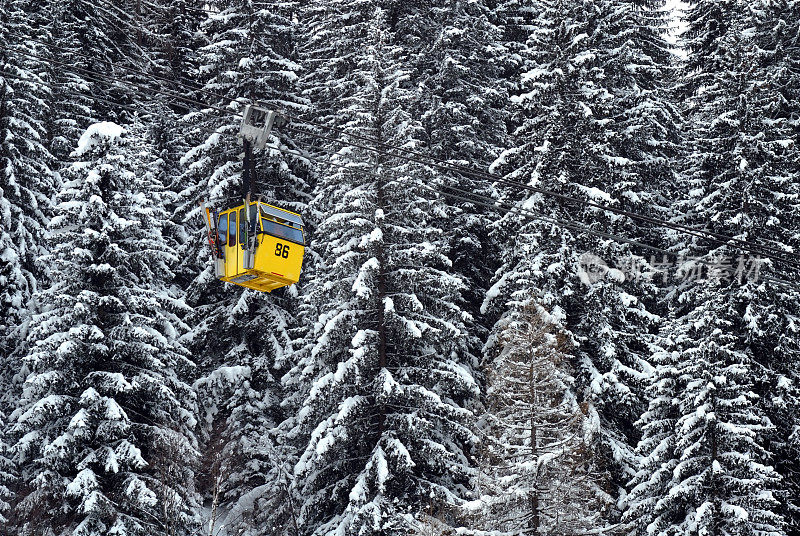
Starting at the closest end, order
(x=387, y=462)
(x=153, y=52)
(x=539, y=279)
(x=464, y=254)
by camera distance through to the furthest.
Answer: (x=387, y=462), (x=539, y=279), (x=464, y=254), (x=153, y=52)

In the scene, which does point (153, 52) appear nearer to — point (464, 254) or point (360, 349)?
point (464, 254)

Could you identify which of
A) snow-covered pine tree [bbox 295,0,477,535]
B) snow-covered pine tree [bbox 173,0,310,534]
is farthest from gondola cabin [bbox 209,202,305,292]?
snow-covered pine tree [bbox 173,0,310,534]

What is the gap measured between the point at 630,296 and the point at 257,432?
11470mm

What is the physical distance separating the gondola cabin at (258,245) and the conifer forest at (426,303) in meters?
0.16

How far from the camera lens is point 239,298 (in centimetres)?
3053

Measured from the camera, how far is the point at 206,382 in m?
29.0

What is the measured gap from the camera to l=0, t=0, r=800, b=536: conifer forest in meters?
23.1

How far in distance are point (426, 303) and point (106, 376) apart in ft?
28.3

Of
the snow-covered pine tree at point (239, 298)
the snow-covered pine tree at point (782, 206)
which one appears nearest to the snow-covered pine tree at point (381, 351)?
the snow-covered pine tree at point (239, 298)

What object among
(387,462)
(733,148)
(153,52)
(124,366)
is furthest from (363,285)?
(153,52)

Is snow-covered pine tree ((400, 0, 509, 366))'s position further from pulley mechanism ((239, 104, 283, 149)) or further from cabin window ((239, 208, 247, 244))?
pulley mechanism ((239, 104, 283, 149))

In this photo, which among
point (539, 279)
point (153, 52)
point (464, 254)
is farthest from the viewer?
point (153, 52)

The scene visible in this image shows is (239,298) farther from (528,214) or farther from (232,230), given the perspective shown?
(528,214)

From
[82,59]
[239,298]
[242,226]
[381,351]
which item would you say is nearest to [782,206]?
[381,351]
